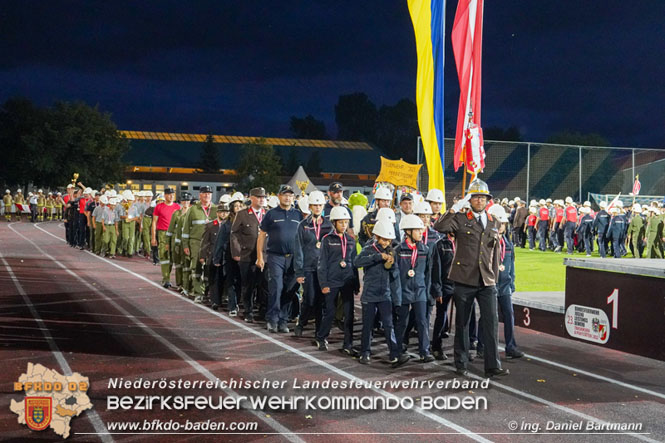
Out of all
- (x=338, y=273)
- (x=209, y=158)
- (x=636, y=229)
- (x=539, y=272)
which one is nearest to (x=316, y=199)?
(x=338, y=273)

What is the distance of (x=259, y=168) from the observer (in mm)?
77500

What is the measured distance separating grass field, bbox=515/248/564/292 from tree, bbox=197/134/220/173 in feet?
273

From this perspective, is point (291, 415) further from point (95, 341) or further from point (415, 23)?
point (415, 23)

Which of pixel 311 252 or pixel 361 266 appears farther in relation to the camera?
pixel 311 252

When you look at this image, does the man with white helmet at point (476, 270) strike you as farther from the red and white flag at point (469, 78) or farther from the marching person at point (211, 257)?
the marching person at point (211, 257)

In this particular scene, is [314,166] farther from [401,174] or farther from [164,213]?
[401,174]

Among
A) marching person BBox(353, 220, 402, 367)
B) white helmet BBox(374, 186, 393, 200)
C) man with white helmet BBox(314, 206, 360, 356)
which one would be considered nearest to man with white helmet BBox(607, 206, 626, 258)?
white helmet BBox(374, 186, 393, 200)

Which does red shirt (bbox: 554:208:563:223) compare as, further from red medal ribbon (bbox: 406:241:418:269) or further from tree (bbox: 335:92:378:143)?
tree (bbox: 335:92:378:143)

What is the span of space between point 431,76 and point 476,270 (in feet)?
17.1

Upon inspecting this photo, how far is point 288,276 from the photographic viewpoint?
11469 mm

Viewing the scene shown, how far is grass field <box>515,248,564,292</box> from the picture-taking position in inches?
642

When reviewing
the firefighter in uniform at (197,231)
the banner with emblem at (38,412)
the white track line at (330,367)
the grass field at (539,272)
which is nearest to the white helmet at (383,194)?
the white track line at (330,367)

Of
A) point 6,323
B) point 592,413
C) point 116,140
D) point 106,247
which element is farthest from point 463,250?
point 116,140

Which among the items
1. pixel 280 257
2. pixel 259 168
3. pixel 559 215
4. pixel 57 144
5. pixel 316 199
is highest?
pixel 57 144
